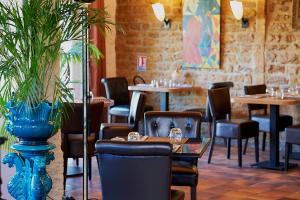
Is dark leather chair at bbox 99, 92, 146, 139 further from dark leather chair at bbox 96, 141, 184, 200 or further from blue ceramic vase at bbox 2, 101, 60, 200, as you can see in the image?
dark leather chair at bbox 96, 141, 184, 200

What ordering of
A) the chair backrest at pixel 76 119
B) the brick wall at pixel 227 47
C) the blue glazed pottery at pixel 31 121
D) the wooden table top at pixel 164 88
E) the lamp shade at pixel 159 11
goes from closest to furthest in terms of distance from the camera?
the blue glazed pottery at pixel 31 121 < the chair backrest at pixel 76 119 < the brick wall at pixel 227 47 < the wooden table top at pixel 164 88 < the lamp shade at pixel 159 11

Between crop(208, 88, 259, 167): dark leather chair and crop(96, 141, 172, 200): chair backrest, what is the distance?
3902 millimetres

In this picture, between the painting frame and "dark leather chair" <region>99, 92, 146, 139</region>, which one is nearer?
"dark leather chair" <region>99, 92, 146, 139</region>

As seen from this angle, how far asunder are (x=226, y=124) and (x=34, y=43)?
13.9 feet

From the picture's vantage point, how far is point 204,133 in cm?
1020

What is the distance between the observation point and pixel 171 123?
6.02 meters

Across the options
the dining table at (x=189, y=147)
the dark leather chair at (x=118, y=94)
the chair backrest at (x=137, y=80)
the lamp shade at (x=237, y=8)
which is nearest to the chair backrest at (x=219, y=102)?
the lamp shade at (x=237, y=8)

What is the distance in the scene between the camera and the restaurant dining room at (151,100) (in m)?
4.55

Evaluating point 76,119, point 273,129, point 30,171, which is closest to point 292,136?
point 273,129

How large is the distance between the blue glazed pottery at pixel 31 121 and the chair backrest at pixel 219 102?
3.86 metres

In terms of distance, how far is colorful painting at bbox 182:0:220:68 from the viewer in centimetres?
990

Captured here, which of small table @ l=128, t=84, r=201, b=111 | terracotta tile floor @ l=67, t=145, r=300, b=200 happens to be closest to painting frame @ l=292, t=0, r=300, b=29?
small table @ l=128, t=84, r=201, b=111

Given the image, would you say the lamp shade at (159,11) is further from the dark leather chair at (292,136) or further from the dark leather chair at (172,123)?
the dark leather chair at (172,123)

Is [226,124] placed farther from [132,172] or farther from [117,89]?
[132,172]
